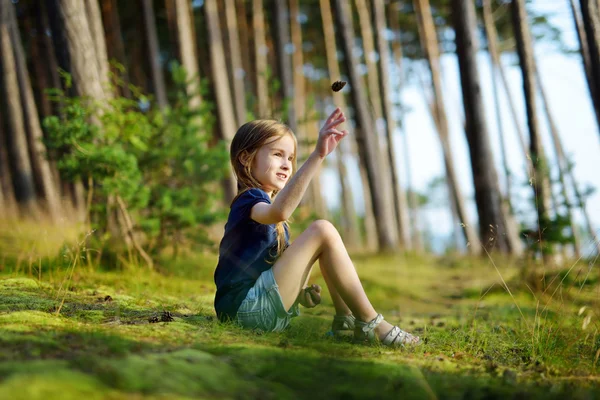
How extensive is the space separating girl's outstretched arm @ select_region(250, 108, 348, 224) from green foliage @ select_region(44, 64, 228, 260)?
2.62 metres

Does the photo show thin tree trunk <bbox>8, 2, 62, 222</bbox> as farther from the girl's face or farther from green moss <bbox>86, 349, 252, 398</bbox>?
green moss <bbox>86, 349, 252, 398</bbox>

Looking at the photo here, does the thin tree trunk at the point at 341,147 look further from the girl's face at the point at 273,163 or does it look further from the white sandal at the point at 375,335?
the white sandal at the point at 375,335

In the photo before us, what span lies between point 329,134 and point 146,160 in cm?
374

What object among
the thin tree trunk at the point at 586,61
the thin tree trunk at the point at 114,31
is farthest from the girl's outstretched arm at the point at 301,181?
the thin tree trunk at the point at 114,31

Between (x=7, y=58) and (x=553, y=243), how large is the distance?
9.66 meters

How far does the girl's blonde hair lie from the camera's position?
338 cm

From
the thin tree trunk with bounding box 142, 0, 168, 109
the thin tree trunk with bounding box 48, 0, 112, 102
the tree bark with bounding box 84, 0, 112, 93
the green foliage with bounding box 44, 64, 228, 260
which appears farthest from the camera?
the thin tree trunk with bounding box 142, 0, 168, 109

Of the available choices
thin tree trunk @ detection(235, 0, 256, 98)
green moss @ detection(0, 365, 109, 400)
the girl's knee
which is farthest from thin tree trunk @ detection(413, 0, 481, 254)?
green moss @ detection(0, 365, 109, 400)

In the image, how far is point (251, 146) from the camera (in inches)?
134

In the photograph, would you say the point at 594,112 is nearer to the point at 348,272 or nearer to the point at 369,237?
the point at 348,272

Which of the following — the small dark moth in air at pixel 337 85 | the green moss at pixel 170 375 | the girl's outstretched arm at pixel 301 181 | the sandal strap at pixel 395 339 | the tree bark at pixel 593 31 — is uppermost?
the tree bark at pixel 593 31

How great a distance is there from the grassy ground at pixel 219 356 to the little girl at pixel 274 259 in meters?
0.12

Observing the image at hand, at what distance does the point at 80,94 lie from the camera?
19.1 ft

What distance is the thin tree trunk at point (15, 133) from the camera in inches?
393
